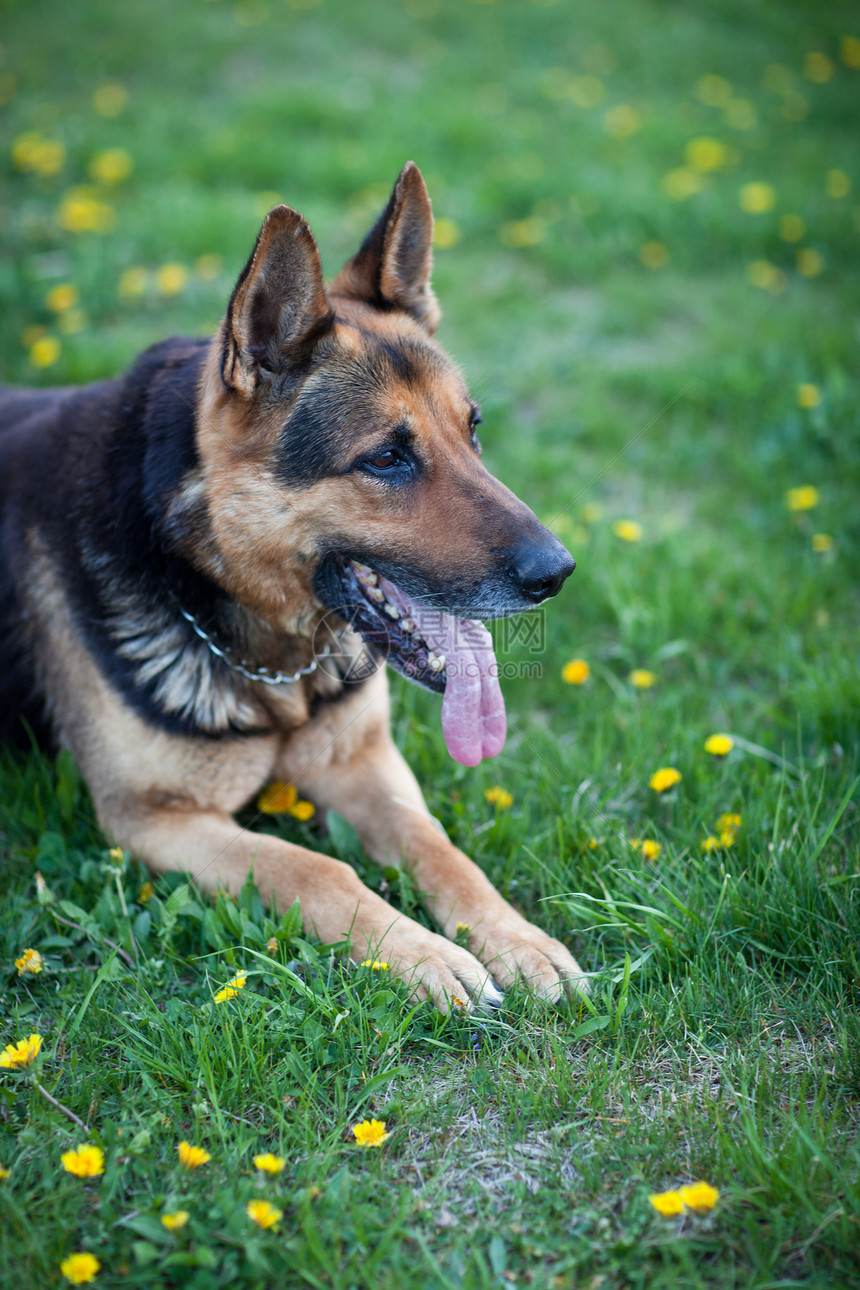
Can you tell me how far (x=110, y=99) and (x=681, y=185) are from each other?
5439mm

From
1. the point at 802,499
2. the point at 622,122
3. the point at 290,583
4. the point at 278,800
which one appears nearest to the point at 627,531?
the point at 802,499

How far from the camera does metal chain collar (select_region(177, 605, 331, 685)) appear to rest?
3031 millimetres

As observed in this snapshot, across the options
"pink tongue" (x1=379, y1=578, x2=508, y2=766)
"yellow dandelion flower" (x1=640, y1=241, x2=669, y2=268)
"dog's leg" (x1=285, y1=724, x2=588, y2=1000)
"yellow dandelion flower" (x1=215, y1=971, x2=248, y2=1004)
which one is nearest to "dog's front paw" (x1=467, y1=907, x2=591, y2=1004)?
"dog's leg" (x1=285, y1=724, x2=588, y2=1000)

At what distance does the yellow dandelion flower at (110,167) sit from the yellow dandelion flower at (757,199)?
5.11 m

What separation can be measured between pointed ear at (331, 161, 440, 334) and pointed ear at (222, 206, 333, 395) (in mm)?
493

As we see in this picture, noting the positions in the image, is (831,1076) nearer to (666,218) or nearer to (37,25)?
(666,218)

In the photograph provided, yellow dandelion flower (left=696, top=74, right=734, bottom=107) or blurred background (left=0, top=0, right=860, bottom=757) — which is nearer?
blurred background (left=0, top=0, right=860, bottom=757)

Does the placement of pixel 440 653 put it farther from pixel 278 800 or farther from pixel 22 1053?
pixel 22 1053

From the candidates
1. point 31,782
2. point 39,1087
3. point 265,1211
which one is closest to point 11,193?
point 31,782

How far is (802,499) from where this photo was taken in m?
4.66

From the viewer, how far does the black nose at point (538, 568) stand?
272 cm

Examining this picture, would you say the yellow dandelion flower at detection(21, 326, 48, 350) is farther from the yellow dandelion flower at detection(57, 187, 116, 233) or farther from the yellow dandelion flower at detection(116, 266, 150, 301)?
Result: the yellow dandelion flower at detection(57, 187, 116, 233)

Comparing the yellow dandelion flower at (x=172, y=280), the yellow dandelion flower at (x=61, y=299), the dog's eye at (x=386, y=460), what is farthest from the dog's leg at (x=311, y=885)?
the yellow dandelion flower at (x=172, y=280)

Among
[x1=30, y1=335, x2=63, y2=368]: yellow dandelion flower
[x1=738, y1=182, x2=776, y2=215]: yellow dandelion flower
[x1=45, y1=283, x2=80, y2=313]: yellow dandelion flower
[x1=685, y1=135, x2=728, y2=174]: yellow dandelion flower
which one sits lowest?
[x1=30, y1=335, x2=63, y2=368]: yellow dandelion flower
